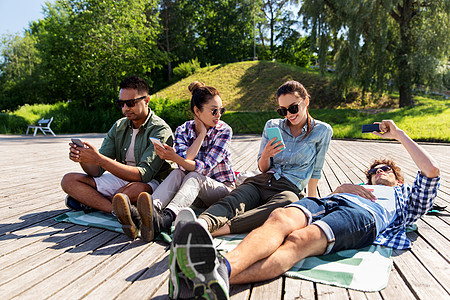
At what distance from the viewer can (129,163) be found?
11.1 feet

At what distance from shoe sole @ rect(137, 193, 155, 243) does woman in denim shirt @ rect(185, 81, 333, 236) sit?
0.54 meters

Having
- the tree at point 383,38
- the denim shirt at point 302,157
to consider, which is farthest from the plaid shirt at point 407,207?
the tree at point 383,38

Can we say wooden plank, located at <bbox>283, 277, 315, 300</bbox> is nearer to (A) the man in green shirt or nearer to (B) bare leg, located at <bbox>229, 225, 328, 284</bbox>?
(B) bare leg, located at <bbox>229, 225, 328, 284</bbox>

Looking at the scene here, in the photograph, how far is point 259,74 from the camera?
28.3 metres

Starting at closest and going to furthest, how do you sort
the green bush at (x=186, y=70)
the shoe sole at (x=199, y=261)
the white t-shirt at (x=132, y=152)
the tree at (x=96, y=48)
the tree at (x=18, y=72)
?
the shoe sole at (x=199, y=261) < the white t-shirt at (x=132, y=152) < the tree at (x=96, y=48) < the green bush at (x=186, y=70) < the tree at (x=18, y=72)

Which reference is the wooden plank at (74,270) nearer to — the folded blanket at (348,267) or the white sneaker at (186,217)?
the folded blanket at (348,267)

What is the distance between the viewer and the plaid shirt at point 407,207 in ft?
7.77

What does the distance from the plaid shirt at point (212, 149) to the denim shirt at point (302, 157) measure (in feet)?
1.54

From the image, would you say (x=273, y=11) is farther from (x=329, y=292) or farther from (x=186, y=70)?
(x=329, y=292)

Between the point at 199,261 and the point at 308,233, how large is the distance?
77 cm

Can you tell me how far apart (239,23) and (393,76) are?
1115 inches

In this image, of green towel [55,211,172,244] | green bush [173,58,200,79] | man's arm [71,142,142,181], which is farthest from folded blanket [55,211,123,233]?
green bush [173,58,200,79]

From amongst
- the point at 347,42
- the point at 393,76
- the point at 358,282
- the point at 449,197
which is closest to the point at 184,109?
the point at 347,42

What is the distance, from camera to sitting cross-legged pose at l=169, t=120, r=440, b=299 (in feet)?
4.98
